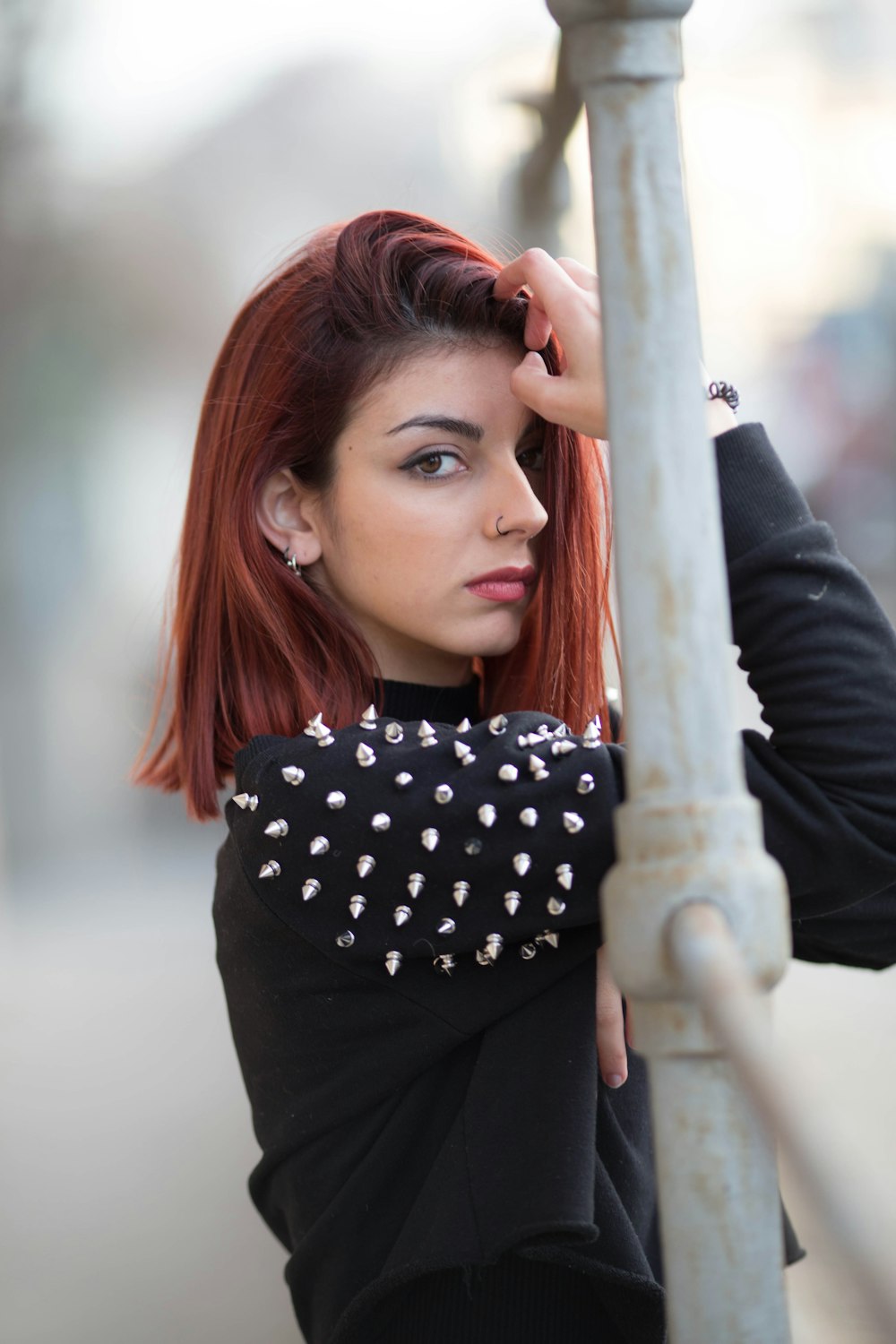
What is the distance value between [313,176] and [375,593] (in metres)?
2.63

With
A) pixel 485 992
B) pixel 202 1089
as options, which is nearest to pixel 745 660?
pixel 485 992

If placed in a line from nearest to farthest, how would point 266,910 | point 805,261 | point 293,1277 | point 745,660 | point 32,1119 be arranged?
point 745,660 → point 266,910 → point 293,1277 → point 32,1119 → point 805,261

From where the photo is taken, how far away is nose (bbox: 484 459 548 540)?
131 centimetres

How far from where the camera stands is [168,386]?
13.1 ft

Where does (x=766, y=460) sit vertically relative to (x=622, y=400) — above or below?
above

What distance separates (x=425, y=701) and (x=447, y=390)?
0.31m

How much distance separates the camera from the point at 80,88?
132 inches

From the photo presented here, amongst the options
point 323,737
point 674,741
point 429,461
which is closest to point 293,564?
point 429,461

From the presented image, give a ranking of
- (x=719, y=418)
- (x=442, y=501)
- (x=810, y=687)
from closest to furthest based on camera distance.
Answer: (x=810, y=687)
(x=719, y=418)
(x=442, y=501)

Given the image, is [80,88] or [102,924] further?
[102,924]

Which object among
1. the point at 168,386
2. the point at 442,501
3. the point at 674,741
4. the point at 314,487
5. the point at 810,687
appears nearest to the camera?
the point at 674,741

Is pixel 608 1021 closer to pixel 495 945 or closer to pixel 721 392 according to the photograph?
pixel 495 945

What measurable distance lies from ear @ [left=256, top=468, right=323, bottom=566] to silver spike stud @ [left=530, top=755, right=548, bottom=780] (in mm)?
441

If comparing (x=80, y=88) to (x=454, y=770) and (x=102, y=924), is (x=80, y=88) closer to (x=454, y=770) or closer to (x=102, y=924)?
(x=102, y=924)
